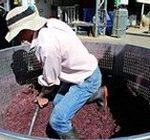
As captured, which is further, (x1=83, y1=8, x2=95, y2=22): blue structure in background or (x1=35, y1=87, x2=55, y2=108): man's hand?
(x1=83, y1=8, x2=95, y2=22): blue structure in background

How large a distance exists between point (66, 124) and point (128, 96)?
2.83ft

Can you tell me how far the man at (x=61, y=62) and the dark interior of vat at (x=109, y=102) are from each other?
0.35 meters

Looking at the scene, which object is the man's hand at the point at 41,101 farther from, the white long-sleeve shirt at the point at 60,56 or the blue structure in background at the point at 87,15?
the blue structure in background at the point at 87,15

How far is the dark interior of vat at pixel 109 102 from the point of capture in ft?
10.9

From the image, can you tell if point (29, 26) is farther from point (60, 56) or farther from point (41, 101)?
point (41, 101)

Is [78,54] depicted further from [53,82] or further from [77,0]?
[77,0]

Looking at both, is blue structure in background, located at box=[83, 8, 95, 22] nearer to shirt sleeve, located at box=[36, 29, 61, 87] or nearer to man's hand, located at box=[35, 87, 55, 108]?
man's hand, located at box=[35, 87, 55, 108]

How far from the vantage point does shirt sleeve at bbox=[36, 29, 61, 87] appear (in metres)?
2.62

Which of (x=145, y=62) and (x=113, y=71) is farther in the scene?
(x=113, y=71)

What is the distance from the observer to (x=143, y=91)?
3.42 metres

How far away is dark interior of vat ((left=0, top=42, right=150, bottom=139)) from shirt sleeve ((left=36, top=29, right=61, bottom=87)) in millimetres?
684

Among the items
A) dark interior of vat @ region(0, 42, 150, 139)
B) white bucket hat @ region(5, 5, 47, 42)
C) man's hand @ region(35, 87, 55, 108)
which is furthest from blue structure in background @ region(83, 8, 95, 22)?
white bucket hat @ region(5, 5, 47, 42)

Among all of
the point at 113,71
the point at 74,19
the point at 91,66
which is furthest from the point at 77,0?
the point at 91,66

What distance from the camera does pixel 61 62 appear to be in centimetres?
283
